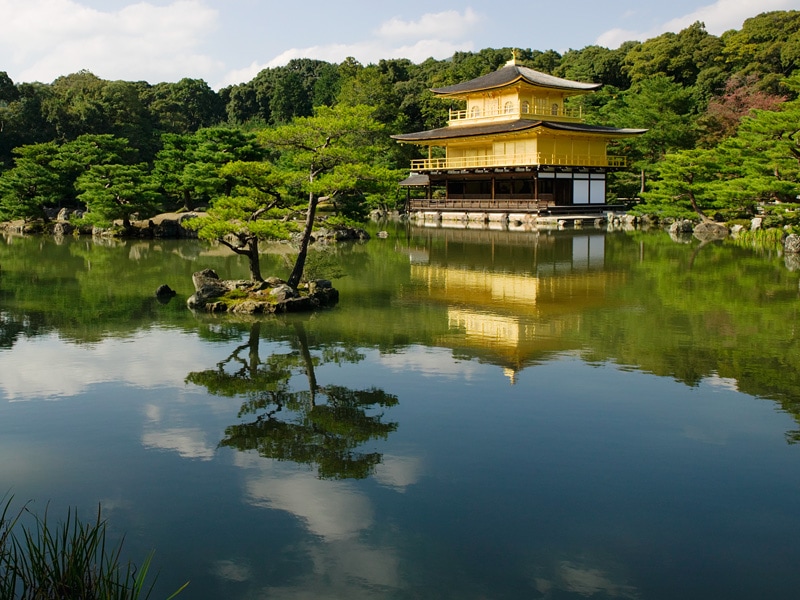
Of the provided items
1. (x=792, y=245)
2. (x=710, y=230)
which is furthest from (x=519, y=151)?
(x=792, y=245)

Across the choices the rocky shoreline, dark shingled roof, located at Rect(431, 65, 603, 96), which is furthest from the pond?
dark shingled roof, located at Rect(431, 65, 603, 96)

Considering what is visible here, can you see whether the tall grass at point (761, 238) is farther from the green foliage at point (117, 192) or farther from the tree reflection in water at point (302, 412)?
the green foliage at point (117, 192)

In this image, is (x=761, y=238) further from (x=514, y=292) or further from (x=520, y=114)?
(x=514, y=292)

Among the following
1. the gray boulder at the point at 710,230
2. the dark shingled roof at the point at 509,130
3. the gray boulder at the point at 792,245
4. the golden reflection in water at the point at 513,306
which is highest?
the dark shingled roof at the point at 509,130

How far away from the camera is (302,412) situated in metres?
8.27

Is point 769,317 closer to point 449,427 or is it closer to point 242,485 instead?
point 449,427

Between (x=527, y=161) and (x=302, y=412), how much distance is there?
102 feet

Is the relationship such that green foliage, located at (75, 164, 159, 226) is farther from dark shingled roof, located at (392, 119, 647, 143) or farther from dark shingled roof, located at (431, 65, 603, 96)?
dark shingled roof, located at (431, 65, 603, 96)

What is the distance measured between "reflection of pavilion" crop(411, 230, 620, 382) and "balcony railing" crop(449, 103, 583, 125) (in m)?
15.1

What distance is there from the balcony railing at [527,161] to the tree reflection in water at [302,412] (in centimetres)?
2797

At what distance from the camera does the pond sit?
16.8ft

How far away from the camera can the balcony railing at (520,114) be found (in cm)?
4069

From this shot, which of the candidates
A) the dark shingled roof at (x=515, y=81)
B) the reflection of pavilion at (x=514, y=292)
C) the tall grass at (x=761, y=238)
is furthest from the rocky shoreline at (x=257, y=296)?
the dark shingled roof at (x=515, y=81)

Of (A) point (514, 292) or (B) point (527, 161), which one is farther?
(B) point (527, 161)
